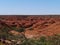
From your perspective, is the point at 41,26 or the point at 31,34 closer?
the point at 31,34

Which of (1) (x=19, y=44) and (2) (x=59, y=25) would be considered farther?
(2) (x=59, y=25)

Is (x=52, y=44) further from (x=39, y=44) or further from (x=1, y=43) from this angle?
(x=1, y=43)

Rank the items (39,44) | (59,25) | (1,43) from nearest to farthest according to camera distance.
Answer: (1,43), (39,44), (59,25)

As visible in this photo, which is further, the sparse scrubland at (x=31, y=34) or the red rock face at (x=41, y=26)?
the red rock face at (x=41, y=26)

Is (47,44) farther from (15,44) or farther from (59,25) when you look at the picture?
(59,25)

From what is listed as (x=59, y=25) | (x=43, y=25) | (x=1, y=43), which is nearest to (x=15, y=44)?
(x=1, y=43)

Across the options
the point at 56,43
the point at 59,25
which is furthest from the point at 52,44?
the point at 59,25

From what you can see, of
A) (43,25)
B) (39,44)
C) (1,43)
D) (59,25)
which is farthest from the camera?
(43,25)

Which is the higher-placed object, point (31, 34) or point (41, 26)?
point (41, 26)

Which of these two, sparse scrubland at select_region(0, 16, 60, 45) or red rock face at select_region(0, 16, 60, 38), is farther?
red rock face at select_region(0, 16, 60, 38)
